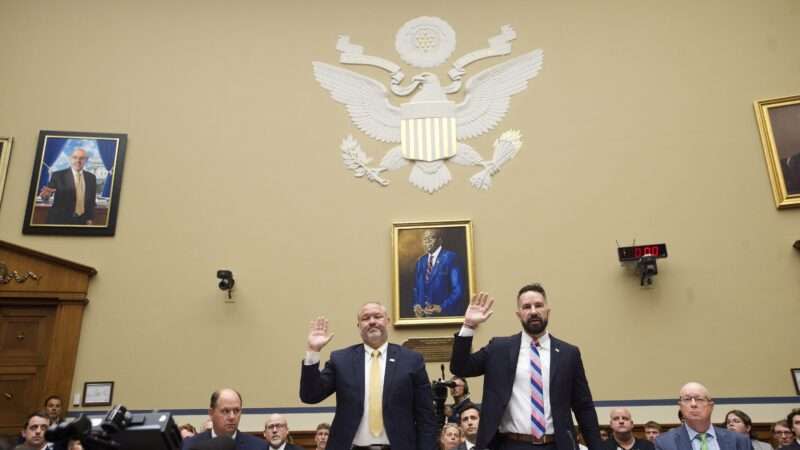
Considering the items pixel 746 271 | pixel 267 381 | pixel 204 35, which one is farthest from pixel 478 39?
pixel 267 381

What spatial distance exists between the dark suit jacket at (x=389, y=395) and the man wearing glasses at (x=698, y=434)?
164 centimetres

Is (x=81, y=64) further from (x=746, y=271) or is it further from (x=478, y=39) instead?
(x=746, y=271)

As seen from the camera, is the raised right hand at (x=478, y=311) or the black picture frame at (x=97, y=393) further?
the black picture frame at (x=97, y=393)

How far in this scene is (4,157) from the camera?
28.3 feet

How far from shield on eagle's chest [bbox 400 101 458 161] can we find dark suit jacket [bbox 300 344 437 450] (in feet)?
17.2

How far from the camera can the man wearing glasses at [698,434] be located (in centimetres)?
409

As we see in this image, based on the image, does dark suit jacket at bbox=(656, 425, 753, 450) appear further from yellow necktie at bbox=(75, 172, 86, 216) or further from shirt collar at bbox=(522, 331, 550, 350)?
yellow necktie at bbox=(75, 172, 86, 216)

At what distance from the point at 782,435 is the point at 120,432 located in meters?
6.21

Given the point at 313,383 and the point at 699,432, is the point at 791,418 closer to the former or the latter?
the point at 699,432

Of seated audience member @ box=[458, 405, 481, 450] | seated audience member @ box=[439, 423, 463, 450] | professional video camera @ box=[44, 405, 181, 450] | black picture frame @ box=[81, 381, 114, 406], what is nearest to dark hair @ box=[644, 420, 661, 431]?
seated audience member @ box=[458, 405, 481, 450]

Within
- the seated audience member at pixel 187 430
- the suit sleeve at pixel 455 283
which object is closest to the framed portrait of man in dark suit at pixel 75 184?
the seated audience member at pixel 187 430

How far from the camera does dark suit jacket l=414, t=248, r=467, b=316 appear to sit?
807 centimetres

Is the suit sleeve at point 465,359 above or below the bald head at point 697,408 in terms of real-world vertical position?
above

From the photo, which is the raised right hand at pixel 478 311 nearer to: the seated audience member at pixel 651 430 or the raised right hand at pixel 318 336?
the raised right hand at pixel 318 336
